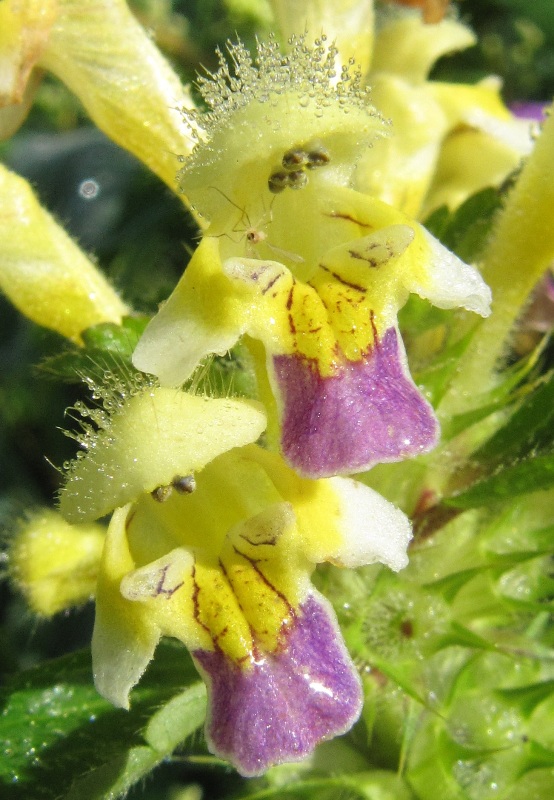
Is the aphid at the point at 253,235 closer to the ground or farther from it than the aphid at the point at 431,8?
farther from it

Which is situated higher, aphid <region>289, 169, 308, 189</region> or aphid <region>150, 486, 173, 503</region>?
aphid <region>289, 169, 308, 189</region>

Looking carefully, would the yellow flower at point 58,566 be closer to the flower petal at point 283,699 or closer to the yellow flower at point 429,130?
the flower petal at point 283,699

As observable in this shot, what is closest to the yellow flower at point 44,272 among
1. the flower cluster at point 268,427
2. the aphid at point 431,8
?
the flower cluster at point 268,427

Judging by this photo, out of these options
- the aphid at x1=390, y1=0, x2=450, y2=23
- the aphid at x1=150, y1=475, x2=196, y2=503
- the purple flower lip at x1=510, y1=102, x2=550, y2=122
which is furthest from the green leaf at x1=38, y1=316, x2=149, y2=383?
the purple flower lip at x1=510, y1=102, x2=550, y2=122

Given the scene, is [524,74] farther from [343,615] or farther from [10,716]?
[10,716]

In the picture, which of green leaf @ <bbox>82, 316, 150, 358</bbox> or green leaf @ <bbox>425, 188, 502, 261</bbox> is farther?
green leaf @ <bbox>425, 188, 502, 261</bbox>

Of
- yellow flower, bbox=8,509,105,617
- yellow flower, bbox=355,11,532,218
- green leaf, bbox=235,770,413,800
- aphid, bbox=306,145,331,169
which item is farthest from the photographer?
yellow flower, bbox=355,11,532,218

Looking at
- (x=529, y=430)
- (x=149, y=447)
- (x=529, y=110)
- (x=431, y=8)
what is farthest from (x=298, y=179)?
(x=529, y=110)

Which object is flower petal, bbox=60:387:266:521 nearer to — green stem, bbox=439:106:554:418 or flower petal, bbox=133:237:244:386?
flower petal, bbox=133:237:244:386

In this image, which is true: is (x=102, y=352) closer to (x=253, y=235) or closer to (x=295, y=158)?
(x=253, y=235)
